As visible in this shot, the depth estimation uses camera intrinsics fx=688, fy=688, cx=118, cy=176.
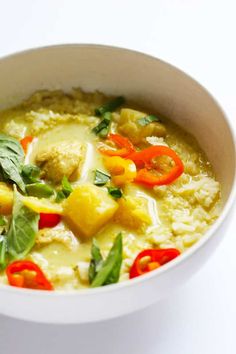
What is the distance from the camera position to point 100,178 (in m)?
3.74

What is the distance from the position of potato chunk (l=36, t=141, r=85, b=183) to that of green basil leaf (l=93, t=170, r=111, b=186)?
0.39ft

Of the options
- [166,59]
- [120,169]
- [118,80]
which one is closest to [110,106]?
[118,80]

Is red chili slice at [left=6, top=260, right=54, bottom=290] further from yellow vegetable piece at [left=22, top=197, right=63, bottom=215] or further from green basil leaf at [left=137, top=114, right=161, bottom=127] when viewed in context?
green basil leaf at [left=137, top=114, right=161, bottom=127]

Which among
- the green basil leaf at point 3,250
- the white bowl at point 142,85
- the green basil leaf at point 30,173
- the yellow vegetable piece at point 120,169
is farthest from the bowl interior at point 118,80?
the green basil leaf at point 3,250

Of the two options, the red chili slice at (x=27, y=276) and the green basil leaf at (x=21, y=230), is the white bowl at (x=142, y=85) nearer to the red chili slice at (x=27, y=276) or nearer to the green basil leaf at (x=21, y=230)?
the red chili slice at (x=27, y=276)

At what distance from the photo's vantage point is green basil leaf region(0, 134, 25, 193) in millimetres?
3713

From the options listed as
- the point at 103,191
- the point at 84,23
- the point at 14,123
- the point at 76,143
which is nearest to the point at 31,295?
the point at 103,191

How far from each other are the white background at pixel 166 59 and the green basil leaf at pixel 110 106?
2.15 ft

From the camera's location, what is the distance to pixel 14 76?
4.27m

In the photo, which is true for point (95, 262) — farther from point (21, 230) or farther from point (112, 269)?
point (21, 230)

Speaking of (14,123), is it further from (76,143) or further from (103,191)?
(103,191)

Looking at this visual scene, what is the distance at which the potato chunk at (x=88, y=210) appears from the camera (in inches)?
134

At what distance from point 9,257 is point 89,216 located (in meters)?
0.44

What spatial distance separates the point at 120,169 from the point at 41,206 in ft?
1.75
